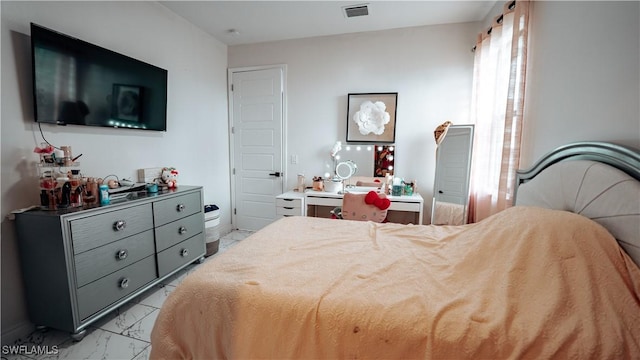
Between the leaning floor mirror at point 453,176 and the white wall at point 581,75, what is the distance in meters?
0.77

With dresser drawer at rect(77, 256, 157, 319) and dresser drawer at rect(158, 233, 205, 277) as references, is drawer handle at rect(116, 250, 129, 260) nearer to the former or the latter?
dresser drawer at rect(77, 256, 157, 319)

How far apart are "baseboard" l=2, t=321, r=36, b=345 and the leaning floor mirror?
3.50 meters

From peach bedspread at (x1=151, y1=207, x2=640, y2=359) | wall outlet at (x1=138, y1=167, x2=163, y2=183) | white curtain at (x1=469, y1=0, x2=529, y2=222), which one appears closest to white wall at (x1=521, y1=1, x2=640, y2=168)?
white curtain at (x1=469, y1=0, x2=529, y2=222)

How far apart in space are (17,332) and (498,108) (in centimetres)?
389

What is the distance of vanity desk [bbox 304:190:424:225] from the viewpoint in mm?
2861

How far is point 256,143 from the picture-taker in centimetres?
374

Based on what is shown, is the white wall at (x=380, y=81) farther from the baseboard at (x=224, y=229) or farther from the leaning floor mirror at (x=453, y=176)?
the baseboard at (x=224, y=229)

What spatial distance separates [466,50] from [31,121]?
3.96 m

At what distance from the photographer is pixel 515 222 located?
4.00ft

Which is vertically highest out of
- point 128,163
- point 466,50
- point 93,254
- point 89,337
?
point 466,50

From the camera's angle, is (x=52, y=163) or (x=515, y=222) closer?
(x=515, y=222)

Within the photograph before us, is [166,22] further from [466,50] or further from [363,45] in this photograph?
[466,50]

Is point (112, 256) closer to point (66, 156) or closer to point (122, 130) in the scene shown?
point (66, 156)

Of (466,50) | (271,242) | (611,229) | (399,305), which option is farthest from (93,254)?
(466,50)
